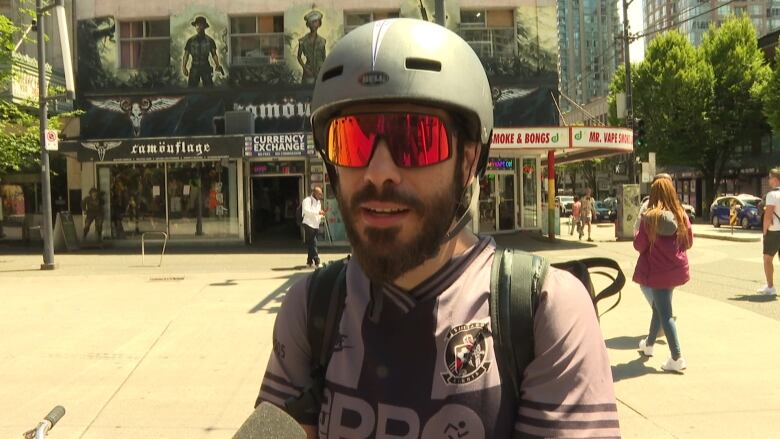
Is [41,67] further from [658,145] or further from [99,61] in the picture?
[658,145]

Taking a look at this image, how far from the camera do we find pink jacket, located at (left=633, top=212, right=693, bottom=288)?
612 cm

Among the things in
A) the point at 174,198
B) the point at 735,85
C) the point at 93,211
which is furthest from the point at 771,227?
the point at 735,85

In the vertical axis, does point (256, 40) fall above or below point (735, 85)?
below

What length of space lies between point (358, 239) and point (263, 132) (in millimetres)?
20605

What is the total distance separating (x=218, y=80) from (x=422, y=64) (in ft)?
69.2

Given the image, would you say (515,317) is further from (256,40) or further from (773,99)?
(773,99)

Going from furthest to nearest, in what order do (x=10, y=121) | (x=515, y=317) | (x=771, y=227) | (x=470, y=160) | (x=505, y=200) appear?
(x=505, y=200) < (x=10, y=121) < (x=771, y=227) < (x=470, y=160) < (x=515, y=317)

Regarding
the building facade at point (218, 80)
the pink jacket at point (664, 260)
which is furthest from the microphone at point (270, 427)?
the building facade at point (218, 80)

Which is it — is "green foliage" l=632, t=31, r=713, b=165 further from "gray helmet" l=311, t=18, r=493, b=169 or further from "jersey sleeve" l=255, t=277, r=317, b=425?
"jersey sleeve" l=255, t=277, r=317, b=425

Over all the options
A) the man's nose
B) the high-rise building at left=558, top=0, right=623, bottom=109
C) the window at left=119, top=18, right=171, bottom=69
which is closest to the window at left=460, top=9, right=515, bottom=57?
the window at left=119, top=18, right=171, bottom=69

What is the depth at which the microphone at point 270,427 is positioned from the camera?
1.26 metres

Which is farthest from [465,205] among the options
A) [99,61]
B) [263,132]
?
[99,61]

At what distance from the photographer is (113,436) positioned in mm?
4449

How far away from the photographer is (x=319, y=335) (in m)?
1.57
